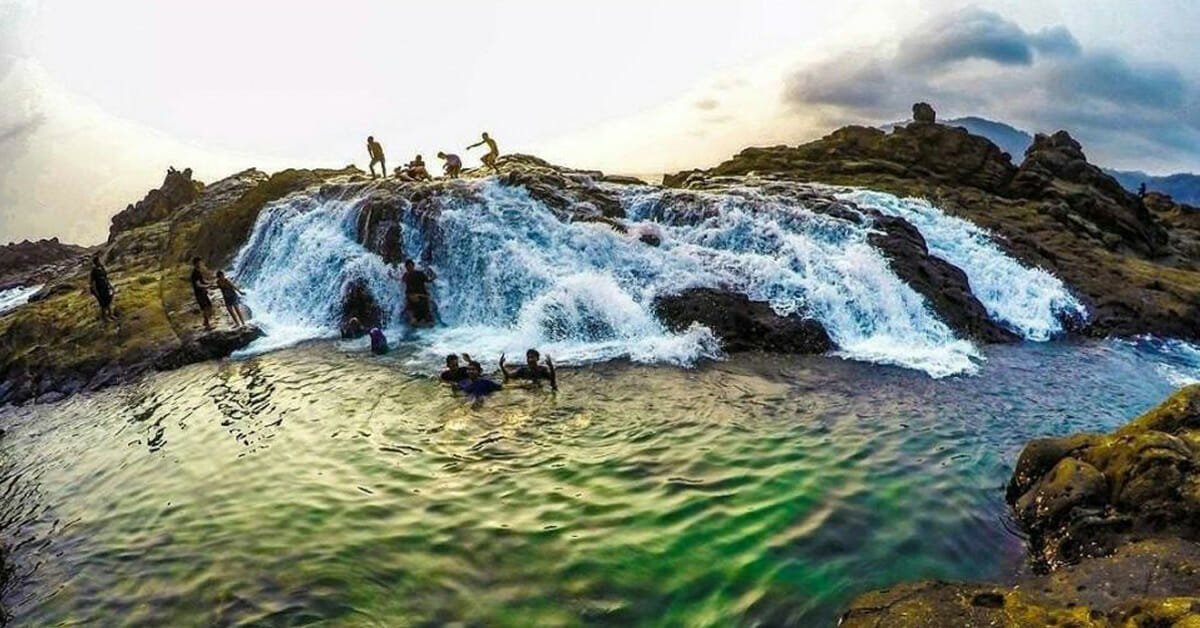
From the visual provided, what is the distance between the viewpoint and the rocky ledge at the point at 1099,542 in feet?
20.4

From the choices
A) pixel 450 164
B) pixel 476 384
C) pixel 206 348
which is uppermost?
pixel 450 164

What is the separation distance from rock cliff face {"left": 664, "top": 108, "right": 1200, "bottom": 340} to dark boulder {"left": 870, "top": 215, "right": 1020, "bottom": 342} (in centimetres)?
495

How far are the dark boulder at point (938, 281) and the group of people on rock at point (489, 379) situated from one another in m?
14.2

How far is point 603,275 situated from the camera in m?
22.6

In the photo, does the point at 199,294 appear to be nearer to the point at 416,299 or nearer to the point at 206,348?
the point at 206,348

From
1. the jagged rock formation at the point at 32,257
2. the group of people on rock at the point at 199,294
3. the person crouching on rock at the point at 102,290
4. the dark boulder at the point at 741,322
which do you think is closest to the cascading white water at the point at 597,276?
the dark boulder at the point at 741,322

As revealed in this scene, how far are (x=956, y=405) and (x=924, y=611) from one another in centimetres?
937

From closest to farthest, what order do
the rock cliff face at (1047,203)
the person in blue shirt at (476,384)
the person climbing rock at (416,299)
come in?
the person in blue shirt at (476,384)
the person climbing rock at (416,299)
the rock cliff face at (1047,203)

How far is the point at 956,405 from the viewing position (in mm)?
14688

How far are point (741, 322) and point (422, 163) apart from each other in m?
21.1

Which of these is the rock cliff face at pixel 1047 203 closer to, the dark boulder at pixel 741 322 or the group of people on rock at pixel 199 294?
the dark boulder at pixel 741 322

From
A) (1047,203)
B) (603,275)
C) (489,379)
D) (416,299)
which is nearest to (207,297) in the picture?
(416,299)

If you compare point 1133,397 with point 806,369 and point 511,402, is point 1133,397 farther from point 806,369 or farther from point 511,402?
point 511,402

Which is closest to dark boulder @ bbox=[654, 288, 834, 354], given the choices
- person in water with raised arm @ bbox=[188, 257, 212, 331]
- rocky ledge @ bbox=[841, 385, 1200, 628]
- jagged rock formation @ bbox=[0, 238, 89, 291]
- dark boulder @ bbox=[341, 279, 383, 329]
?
rocky ledge @ bbox=[841, 385, 1200, 628]
